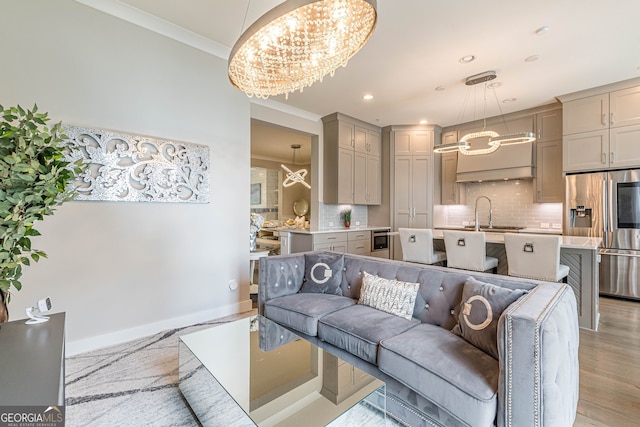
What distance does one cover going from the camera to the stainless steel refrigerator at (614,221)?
3.86 metres

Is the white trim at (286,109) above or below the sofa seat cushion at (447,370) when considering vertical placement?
above

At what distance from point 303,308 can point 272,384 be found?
2.54 feet

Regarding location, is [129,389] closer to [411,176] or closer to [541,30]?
[541,30]

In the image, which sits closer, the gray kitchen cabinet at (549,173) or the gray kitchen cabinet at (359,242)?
the gray kitchen cabinet at (549,173)

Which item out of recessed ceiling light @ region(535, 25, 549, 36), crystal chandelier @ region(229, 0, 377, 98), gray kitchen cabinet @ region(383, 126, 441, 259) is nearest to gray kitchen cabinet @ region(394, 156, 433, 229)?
gray kitchen cabinet @ region(383, 126, 441, 259)

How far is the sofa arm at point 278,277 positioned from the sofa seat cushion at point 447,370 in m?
1.27

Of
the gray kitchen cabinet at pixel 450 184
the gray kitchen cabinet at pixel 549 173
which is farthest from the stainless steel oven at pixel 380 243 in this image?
the gray kitchen cabinet at pixel 549 173

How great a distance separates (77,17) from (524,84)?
5.19 meters

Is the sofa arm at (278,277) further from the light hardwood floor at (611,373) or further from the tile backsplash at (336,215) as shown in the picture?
the tile backsplash at (336,215)

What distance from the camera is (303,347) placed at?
1.96 metres

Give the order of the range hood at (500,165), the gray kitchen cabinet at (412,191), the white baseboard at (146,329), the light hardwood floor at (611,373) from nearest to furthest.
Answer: the light hardwood floor at (611,373) → the white baseboard at (146,329) → the range hood at (500,165) → the gray kitchen cabinet at (412,191)

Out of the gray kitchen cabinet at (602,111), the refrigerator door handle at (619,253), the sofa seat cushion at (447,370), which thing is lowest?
the sofa seat cushion at (447,370)

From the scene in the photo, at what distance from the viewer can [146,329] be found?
2.80 meters

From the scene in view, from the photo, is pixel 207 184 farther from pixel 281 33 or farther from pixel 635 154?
pixel 635 154
